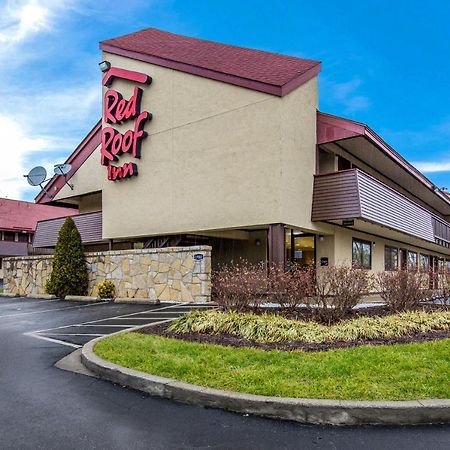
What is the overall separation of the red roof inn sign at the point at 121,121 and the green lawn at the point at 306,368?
1227 centimetres

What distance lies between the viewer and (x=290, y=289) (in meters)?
9.48

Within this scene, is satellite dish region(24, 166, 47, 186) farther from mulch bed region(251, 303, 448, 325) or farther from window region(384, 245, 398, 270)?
window region(384, 245, 398, 270)

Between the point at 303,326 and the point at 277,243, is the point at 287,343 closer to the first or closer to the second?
the point at 303,326

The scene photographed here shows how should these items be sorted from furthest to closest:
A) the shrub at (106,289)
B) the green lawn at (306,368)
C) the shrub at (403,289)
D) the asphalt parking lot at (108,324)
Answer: the shrub at (106,289) → the shrub at (403,289) → the asphalt parking lot at (108,324) → the green lawn at (306,368)

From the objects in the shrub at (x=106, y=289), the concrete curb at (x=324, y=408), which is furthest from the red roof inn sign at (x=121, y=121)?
the concrete curb at (x=324, y=408)

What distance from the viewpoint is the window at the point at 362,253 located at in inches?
771

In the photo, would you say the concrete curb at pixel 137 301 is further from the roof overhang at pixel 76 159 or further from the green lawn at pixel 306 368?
the roof overhang at pixel 76 159

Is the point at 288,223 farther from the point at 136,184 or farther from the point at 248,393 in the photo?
the point at 248,393

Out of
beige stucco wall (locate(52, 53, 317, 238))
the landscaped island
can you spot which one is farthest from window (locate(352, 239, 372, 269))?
the landscaped island

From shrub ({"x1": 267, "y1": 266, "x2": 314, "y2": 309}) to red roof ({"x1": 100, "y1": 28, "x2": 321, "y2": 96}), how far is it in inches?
276

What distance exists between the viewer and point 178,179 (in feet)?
55.6

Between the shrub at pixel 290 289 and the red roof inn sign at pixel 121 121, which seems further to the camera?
the red roof inn sign at pixel 121 121

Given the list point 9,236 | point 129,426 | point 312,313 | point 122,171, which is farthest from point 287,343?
point 9,236

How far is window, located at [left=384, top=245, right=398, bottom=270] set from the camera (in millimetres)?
23609
